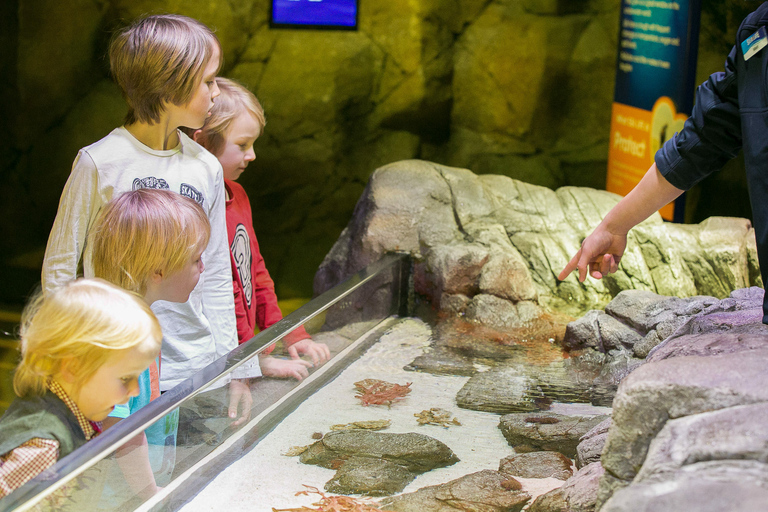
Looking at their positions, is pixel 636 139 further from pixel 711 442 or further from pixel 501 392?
pixel 711 442

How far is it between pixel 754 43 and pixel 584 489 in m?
1.13

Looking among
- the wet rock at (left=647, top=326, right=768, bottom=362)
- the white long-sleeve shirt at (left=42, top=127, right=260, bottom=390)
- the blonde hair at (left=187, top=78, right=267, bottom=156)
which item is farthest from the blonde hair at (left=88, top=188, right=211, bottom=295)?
the wet rock at (left=647, top=326, right=768, bottom=362)

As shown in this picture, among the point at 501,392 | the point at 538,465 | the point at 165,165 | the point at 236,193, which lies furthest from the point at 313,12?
the point at 538,465

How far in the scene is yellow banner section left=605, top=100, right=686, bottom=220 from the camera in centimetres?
527

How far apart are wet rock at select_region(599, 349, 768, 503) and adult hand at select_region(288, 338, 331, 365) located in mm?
1483

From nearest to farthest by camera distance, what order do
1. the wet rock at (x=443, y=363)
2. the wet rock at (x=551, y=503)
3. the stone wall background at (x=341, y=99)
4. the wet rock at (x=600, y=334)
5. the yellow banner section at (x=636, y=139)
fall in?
the wet rock at (x=551, y=503), the wet rock at (x=443, y=363), the wet rock at (x=600, y=334), the yellow banner section at (x=636, y=139), the stone wall background at (x=341, y=99)

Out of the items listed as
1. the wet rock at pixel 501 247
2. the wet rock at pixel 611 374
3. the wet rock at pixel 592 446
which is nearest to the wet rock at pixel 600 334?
the wet rock at pixel 611 374

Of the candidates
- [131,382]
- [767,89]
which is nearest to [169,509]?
[131,382]

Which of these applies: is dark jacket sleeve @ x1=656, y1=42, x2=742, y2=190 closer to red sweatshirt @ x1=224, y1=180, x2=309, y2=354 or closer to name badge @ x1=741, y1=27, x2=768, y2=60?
name badge @ x1=741, y1=27, x2=768, y2=60

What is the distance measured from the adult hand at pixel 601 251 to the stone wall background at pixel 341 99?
570cm

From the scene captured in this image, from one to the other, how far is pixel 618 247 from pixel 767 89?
657mm

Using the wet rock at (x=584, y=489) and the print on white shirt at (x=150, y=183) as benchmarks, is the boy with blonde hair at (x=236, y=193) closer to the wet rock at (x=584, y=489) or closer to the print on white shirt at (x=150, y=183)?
the print on white shirt at (x=150, y=183)

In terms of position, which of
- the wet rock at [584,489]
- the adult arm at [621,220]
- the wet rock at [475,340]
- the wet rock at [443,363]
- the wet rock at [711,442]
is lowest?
the wet rock at [475,340]

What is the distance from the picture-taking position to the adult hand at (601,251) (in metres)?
2.10
